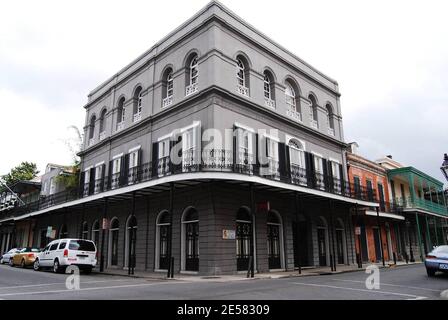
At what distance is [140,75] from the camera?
71.7 ft

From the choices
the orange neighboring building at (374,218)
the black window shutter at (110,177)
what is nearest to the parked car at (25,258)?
the black window shutter at (110,177)

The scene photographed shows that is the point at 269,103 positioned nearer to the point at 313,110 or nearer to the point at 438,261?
the point at 313,110

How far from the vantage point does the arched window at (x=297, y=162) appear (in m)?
18.4

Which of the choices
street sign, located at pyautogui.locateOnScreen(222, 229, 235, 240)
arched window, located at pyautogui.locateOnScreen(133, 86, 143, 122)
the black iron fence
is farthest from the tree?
street sign, located at pyautogui.locateOnScreen(222, 229, 235, 240)

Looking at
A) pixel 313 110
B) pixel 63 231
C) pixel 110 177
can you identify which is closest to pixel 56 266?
pixel 110 177

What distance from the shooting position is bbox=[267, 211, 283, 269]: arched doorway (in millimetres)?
17484

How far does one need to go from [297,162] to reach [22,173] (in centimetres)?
4087

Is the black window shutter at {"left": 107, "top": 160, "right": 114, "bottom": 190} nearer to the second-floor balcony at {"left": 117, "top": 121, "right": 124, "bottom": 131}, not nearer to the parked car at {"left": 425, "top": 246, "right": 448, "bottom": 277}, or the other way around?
the second-floor balcony at {"left": 117, "top": 121, "right": 124, "bottom": 131}

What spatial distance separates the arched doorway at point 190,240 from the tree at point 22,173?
3796cm

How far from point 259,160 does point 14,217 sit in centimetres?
2445

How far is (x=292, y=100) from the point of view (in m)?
21.7

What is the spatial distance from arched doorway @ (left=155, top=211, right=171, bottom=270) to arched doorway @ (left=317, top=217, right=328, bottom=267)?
8.76 metres

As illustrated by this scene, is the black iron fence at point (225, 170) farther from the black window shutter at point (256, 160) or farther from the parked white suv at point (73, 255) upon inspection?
the parked white suv at point (73, 255)

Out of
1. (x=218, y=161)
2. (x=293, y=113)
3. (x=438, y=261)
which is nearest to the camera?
(x=438, y=261)
